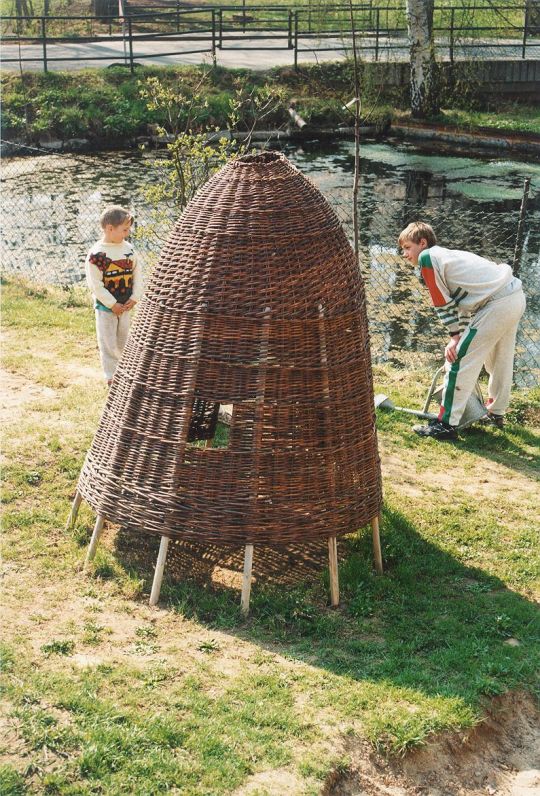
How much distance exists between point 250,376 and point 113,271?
284 cm

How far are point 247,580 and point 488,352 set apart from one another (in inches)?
144

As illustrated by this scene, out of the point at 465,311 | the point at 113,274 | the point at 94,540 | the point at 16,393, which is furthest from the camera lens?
the point at 16,393

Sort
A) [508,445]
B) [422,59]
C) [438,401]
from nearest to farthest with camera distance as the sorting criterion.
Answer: [508,445] → [438,401] → [422,59]

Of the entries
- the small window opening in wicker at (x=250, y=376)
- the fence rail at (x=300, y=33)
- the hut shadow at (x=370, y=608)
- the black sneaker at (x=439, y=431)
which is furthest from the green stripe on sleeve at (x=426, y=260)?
the fence rail at (x=300, y=33)

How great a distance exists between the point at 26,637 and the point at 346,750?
1.94 meters

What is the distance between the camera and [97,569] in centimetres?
632

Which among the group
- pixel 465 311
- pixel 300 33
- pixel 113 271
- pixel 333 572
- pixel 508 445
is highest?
pixel 300 33

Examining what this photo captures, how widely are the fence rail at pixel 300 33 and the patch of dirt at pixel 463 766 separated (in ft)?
76.5

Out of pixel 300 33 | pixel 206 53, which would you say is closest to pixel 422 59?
pixel 300 33

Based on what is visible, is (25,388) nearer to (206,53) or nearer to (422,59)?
(422,59)

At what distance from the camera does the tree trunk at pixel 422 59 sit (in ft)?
79.0

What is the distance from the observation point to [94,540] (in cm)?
633

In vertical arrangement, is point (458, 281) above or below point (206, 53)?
below

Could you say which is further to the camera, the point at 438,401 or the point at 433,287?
the point at 438,401
